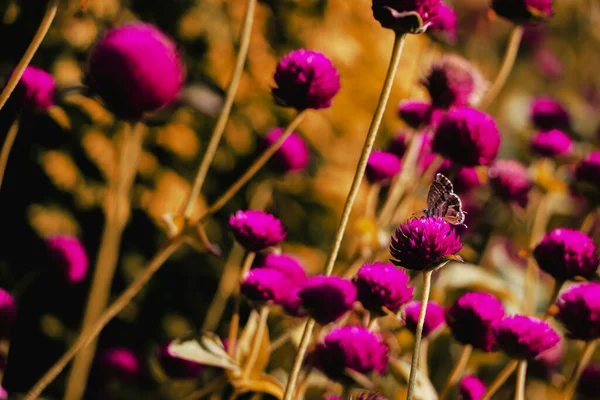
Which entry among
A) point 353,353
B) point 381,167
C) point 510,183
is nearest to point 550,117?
point 510,183

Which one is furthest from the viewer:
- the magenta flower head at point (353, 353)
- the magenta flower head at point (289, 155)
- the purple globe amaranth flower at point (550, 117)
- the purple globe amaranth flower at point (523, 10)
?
the purple globe amaranth flower at point (550, 117)

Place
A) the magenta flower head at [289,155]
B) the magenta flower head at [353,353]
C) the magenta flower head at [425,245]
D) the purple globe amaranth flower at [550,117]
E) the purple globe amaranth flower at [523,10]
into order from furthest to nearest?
the purple globe amaranth flower at [550,117] → the magenta flower head at [289,155] → the purple globe amaranth flower at [523,10] → the magenta flower head at [353,353] → the magenta flower head at [425,245]

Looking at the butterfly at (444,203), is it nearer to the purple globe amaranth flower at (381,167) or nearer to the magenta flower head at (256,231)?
the magenta flower head at (256,231)

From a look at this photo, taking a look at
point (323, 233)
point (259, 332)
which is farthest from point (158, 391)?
point (259, 332)

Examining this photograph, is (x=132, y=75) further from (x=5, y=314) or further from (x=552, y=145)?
(x=552, y=145)

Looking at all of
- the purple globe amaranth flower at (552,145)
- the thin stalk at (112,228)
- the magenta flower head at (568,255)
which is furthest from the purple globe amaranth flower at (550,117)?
the thin stalk at (112,228)

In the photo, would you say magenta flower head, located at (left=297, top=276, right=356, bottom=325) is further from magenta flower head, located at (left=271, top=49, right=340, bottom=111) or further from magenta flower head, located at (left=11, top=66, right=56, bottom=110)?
magenta flower head, located at (left=11, top=66, right=56, bottom=110)

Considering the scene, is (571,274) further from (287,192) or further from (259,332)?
(287,192)

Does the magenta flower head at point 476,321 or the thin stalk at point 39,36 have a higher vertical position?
the thin stalk at point 39,36
